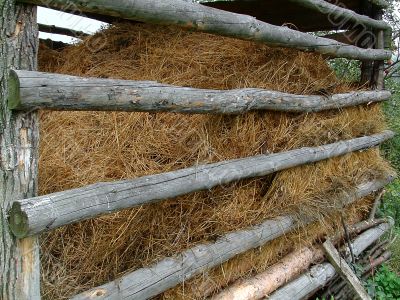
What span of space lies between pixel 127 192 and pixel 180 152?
0.68 metres

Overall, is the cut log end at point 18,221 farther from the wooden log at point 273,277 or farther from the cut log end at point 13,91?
the wooden log at point 273,277

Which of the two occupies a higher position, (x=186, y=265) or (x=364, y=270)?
(x=186, y=265)

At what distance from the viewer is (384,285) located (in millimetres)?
4242

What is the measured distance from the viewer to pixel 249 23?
7.61 ft

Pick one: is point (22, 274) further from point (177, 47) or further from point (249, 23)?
point (177, 47)

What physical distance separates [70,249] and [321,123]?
6.54ft

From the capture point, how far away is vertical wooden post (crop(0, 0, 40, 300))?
146cm

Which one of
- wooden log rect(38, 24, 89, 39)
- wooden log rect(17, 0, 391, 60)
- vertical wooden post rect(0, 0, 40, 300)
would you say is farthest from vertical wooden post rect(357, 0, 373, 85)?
vertical wooden post rect(0, 0, 40, 300)

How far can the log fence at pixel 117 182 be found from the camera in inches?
57.6

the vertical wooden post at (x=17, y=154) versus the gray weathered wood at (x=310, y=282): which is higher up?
the vertical wooden post at (x=17, y=154)

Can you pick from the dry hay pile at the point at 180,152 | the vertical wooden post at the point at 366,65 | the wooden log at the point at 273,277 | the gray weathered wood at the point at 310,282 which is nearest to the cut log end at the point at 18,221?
the dry hay pile at the point at 180,152

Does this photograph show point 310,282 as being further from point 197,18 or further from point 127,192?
point 197,18

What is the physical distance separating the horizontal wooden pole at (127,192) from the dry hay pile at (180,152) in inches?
5.1

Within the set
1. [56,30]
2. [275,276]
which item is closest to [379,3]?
[275,276]
